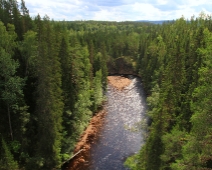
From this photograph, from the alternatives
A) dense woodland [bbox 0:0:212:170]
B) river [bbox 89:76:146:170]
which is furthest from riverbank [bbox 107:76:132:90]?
dense woodland [bbox 0:0:212:170]

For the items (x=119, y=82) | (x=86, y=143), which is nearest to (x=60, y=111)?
(x=86, y=143)

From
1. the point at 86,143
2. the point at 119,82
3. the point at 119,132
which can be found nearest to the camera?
the point at 86,143

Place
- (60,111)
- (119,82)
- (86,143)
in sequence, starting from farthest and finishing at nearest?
(119,82), (86,143), (60,111)

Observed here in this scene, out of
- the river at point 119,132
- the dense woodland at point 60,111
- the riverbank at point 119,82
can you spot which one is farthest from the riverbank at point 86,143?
the riverbank at point 119,82

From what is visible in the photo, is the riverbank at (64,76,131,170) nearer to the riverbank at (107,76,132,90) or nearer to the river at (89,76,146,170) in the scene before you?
the river at (89,76,146,170)

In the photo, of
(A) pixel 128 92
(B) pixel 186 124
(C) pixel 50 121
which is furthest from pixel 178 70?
(A) pixel 128 92

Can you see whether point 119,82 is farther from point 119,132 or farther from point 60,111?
point 60,111

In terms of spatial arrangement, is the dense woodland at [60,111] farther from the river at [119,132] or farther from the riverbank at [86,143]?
the river at [119,132]

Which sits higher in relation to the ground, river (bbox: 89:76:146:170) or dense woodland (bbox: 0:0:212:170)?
dense woodland (bbox: 0:0:212:170)
